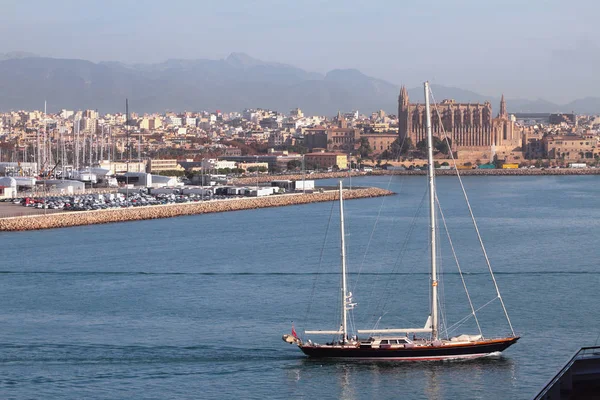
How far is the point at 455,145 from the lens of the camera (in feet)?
233

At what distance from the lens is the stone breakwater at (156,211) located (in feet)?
78.4

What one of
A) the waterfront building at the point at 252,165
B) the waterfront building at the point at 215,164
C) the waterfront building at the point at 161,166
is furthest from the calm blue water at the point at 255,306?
the waterfront building at the point at 252,165

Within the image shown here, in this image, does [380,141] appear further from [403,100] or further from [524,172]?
[524,172]

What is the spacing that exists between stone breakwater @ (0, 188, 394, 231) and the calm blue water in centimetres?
77

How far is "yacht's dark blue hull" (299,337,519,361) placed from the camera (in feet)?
32.4

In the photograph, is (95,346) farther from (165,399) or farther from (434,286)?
(434,286)

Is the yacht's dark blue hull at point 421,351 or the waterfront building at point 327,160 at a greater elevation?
the waterfront building at point 327,160

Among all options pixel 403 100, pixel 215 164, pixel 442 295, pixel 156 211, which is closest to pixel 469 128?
pixel 403 100

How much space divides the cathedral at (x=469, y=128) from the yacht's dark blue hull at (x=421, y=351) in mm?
60382

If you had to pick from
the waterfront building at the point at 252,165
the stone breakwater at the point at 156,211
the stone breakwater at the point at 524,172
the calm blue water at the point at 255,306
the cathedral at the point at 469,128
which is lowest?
the calm blue water at the point at 255,306

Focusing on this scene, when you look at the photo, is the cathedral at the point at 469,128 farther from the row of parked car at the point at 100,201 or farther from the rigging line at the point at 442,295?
the rigging line at the point at 442,295

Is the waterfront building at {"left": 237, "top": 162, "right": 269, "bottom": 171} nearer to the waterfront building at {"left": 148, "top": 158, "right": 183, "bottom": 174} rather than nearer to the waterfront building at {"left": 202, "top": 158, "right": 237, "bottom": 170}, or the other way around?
the waterfront building at {"left": 202, "top": 158, "right": 237, "bottom": 170}

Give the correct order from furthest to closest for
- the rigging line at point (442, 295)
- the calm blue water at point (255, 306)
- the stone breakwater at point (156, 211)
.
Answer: the stone breakwater at point (156, 211) → the rigging line at point (442, 295) → the calm blue water at point (255, 306)

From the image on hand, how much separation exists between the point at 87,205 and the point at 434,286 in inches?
768
